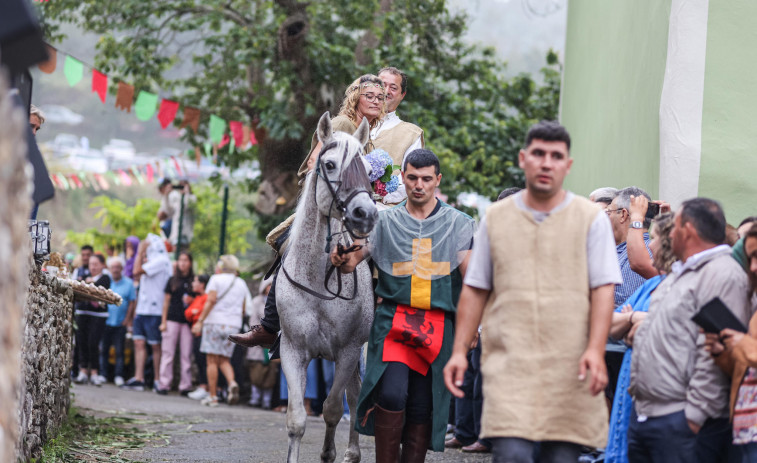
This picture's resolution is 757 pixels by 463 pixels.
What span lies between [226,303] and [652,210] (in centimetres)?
947

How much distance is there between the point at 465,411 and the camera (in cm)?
992

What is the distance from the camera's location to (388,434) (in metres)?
6.19

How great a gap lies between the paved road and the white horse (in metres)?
1.75

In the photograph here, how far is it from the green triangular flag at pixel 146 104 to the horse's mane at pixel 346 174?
36.4 feet

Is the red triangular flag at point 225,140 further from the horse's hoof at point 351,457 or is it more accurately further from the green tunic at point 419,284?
the green tunic at point 419,284

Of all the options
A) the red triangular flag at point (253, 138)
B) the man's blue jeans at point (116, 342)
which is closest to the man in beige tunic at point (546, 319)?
the man's blue jeans at point (116, 342)

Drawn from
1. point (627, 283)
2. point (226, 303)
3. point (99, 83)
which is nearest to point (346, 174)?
point (627, 283)

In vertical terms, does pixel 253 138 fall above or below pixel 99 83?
below

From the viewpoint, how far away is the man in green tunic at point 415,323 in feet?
20.5

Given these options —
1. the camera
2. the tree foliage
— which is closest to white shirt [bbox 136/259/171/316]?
the tree foliage

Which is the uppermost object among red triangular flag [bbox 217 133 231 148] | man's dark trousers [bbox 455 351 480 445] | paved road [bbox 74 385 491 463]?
red triangular flag [bbox 217 133 231 148]

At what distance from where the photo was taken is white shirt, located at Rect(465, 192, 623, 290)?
178 inches

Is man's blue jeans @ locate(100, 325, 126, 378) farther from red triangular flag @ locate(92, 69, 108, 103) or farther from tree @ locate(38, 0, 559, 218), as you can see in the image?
tree @ locate(38, 0, 559, 218)

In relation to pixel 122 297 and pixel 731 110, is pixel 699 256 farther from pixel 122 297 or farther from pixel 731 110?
pixel 122 297
